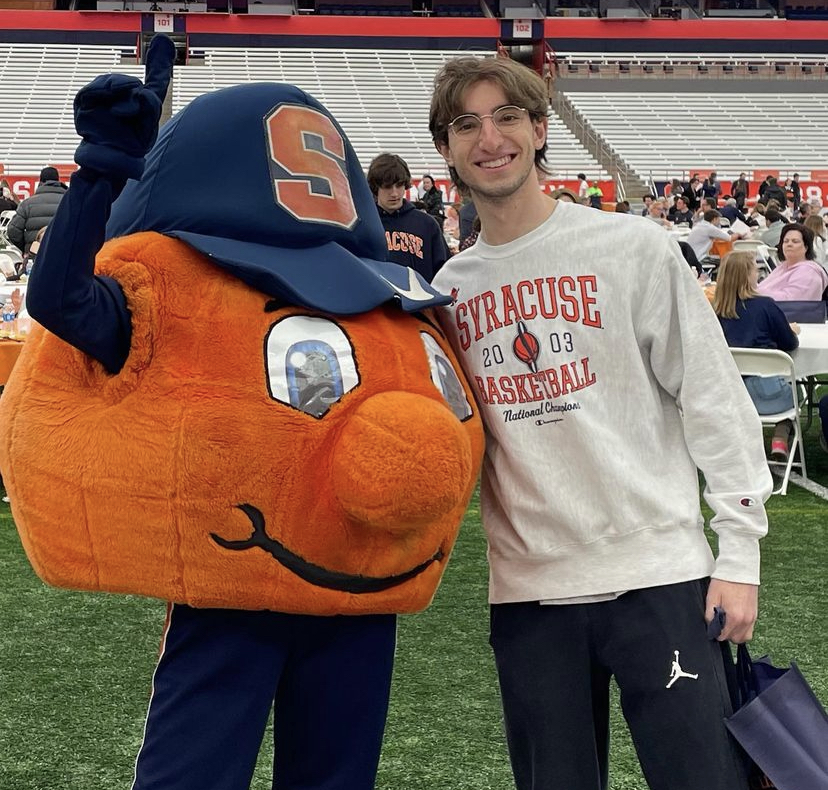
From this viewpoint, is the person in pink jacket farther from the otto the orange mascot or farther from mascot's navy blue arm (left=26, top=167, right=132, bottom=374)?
mascot's navy blue arm (left=26, top=167, right=132, bottom=374)

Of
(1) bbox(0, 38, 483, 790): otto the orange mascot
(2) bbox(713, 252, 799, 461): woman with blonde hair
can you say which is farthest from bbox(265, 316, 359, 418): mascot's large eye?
(2) bbox(713, 252, 799, 461): woman with blonde hair

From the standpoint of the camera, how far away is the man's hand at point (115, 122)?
1656mm

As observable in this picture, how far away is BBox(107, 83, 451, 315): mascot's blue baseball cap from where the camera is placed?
191 cm

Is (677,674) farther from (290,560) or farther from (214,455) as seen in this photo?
(214,455)

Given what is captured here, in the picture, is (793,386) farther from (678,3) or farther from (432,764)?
(678,3)

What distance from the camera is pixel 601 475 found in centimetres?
194

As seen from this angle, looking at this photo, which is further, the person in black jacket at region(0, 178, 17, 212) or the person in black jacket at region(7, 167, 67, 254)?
the person in black jacket at region(0, 178, 17, 212)

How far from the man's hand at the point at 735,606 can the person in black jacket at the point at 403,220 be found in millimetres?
4120

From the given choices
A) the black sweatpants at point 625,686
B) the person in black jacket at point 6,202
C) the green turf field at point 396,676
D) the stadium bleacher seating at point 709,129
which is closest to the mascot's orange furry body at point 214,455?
the black sweatpants at point 625,686

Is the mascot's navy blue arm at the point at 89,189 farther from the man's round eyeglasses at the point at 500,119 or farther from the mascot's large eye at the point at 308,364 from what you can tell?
the man's round eyeglasses at the point at 500,119

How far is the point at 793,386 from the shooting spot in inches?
236

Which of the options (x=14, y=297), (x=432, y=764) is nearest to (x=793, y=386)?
(x=432, y=764)

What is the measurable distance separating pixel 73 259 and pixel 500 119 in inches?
29.0

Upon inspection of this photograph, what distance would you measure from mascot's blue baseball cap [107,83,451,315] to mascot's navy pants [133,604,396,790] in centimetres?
51
